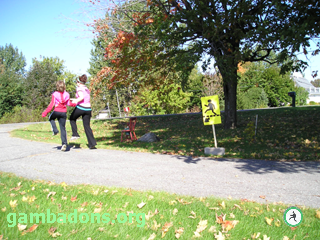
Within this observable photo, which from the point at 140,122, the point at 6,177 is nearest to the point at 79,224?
the point at 6,177

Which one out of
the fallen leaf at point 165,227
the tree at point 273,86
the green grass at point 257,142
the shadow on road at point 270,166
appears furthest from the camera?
the tree at point 273,86

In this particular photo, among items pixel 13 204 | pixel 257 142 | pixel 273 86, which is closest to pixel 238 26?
pixel 257 142

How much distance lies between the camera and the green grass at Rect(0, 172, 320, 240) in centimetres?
314

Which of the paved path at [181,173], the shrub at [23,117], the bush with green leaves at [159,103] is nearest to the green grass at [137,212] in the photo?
the paved path at [181,173]

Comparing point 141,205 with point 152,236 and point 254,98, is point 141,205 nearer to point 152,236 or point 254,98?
point 152,236

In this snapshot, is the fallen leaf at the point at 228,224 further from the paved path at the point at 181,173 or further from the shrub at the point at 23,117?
the shrub at the point at 23,117

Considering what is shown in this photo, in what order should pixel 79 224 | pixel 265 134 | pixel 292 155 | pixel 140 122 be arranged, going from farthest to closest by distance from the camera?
pixel 140 122
pixel 265 134
pixel 292 155
pixel 79 224

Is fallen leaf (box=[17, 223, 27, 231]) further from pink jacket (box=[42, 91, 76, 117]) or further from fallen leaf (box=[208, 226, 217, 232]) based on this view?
pink jacket (box=[42, 91, 76, 117])

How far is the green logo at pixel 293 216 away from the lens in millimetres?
3424

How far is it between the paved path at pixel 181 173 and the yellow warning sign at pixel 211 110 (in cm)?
123

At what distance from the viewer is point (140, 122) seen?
18297 mm

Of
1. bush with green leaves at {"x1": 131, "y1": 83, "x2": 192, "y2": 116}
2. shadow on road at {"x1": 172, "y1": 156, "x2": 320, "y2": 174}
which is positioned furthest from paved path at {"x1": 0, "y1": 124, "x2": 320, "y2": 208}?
bush with green leaves at {"x1": 131, "y1": 83, "x2": 192, "y2": 116}

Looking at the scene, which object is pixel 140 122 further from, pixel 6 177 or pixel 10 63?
pixel 10 63

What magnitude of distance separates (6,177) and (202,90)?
92.2 feet
